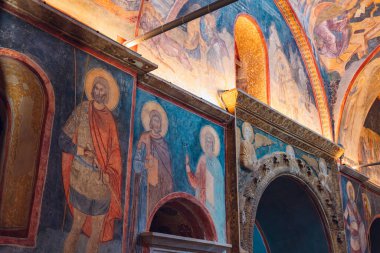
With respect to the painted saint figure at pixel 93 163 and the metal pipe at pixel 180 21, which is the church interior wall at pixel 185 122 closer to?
the painted saint figure at pixel 93 163

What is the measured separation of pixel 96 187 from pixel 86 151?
0.44 metres

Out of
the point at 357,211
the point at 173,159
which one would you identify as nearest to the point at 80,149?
the point at 173,159

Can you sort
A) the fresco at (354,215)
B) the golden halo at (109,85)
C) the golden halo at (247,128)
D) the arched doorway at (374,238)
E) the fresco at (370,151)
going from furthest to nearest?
the fresco at (370,151), the arched doorway at (374,238), the fresco at (354,215), the golden halo at (247,128), the golden halo at (109,85)

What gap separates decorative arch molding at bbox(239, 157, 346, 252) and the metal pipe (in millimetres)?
3100

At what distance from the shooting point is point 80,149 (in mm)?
5254

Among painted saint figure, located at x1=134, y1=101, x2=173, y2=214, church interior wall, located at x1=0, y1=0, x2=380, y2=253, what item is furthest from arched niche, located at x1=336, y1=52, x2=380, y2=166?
painted saint figure, located at x1=134, y1=101, x2=173, y2=214

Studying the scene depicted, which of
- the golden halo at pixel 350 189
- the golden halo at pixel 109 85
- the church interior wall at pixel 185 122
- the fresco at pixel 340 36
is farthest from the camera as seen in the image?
the fresco at pixel 340 36

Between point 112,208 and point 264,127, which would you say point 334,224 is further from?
point 112,208

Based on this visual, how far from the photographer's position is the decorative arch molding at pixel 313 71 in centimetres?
1105

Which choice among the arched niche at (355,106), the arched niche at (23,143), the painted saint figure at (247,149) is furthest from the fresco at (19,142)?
the arched niche at (355,106)

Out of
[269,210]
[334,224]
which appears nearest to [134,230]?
[269,210]

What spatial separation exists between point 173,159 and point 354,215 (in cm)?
664

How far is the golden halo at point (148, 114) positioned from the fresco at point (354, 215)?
619 centimetres

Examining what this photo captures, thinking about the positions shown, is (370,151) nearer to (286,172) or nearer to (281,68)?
(281,68)
